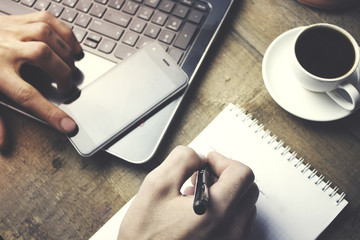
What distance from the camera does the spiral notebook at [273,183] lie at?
52cm

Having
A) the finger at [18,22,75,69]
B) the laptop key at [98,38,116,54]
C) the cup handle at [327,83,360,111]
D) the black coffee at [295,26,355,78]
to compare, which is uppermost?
the black coffee at [295,26,355,78]

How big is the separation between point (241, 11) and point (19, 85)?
447 mm

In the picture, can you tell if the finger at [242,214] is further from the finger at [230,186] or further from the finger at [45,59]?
the finger at [45,59]

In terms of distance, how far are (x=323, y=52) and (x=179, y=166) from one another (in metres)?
0.32

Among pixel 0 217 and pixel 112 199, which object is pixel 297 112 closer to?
pixel 112 199

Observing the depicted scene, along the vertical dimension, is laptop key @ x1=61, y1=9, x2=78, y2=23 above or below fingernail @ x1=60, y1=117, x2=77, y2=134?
above

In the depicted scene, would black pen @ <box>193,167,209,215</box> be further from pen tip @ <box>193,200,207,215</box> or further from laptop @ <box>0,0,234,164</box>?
laptop @ <box>0,0,234,164</box>

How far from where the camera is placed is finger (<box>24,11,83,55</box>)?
601 mm

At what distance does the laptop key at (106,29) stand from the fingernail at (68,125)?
183 mm

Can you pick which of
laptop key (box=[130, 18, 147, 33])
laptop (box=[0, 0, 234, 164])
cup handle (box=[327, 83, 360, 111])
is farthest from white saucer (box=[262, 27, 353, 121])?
laptop key (box=[130, 18, 147, 33])

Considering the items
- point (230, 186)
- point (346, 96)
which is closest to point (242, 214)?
point (230, 186)

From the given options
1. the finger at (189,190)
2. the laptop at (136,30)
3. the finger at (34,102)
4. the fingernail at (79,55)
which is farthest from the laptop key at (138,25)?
the finger at (189,190)

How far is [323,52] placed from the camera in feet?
1.82

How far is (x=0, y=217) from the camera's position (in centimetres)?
58
